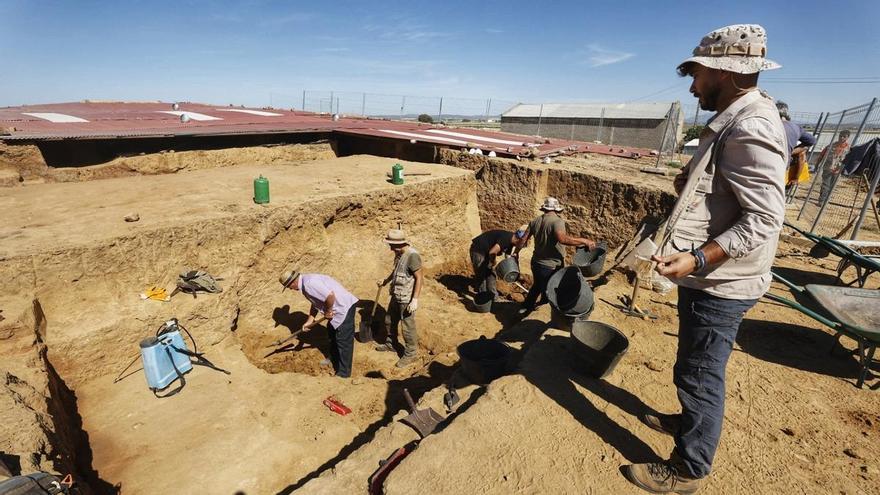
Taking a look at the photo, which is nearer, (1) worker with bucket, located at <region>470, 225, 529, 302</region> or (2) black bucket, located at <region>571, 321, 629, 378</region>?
(2) black bucket, located at <region>571, 321, 629, 378</region>

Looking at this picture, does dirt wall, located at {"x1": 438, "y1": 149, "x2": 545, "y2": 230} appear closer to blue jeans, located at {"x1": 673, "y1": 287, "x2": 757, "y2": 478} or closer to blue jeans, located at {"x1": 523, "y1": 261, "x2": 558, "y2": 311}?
blue jeans, located at {"x1": 523, "y1": 261, "x2": 558, "y2": 311}

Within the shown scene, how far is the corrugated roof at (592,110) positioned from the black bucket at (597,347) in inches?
967

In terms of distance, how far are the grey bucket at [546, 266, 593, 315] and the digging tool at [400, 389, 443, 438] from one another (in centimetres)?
208

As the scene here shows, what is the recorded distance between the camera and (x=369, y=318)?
657cm

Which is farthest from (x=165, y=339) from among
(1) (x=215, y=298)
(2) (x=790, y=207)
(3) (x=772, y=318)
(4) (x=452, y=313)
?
(2) (x=790, y=207)

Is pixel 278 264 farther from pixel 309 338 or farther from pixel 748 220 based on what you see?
pixel 748 220

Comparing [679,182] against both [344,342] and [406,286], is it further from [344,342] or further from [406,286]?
[344,342]

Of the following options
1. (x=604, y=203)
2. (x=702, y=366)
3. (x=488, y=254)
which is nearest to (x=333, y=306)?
(x=488, y=254)

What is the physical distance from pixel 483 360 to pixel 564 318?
125 cm

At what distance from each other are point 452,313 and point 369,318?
1451 mm

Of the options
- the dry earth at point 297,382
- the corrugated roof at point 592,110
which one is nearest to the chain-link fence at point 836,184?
the dry earth at point 297,382

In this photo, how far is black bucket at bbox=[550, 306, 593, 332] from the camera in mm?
4527

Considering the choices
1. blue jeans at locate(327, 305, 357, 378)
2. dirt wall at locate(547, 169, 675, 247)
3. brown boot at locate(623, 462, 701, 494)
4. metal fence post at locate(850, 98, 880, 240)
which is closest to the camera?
brown boot at locate(623, 462, 701, 494)

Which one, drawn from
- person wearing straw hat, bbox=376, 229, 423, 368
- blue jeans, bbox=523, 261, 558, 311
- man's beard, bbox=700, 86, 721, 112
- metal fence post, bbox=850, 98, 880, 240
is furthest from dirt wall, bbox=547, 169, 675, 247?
man's beard, bbox=700, 86, 721, 112
